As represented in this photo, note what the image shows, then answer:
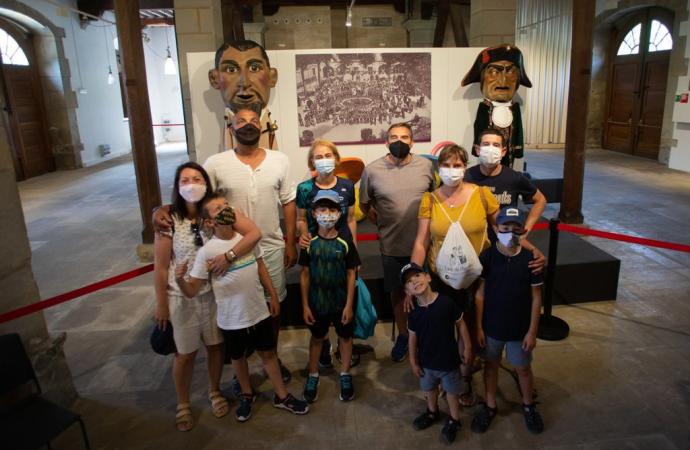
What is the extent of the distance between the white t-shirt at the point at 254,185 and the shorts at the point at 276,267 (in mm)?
38

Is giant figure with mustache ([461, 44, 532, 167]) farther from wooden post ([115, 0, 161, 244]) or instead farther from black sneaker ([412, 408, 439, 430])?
wooden post ([115, 0, 161, 244])

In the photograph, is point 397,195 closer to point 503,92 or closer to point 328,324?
point 328,324

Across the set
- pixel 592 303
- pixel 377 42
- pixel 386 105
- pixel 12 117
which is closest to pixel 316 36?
pixel 377 42

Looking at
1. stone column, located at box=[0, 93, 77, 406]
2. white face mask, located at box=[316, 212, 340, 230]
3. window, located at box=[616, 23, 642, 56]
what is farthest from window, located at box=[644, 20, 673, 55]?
stone column, located at box=[0, 93, 77, 406]

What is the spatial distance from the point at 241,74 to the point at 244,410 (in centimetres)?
302

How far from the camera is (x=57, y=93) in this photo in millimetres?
11609

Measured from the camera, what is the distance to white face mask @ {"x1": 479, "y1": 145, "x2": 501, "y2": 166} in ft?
8.96

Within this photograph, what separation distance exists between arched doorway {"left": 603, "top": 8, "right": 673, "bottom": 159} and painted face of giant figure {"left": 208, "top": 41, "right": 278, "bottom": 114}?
9.19 meters

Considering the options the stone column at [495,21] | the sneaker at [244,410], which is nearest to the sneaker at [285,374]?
the sneaker at [244,410]

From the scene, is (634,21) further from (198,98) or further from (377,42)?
(198,98)

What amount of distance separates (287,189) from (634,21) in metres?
11.6

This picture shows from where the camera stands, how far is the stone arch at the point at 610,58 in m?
9.50

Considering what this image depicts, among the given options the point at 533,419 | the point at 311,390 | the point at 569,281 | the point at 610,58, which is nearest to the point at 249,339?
the point at 311,390

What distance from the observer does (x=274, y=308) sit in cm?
263
